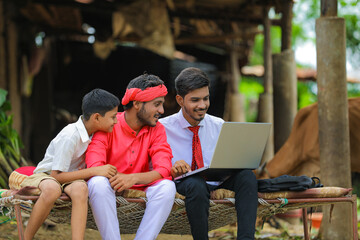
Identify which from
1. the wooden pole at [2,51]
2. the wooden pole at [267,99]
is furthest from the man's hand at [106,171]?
the wooden pole at [2,51]

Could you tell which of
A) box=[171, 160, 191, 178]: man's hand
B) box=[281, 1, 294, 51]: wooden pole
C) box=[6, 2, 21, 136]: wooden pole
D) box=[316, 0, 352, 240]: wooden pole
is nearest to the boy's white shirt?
box=[171, 160, 191, 178]: man's hand

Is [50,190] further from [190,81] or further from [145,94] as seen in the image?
[190,81]

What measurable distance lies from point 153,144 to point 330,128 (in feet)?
5.56

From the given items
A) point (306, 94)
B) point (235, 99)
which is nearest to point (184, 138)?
point (235, 99)

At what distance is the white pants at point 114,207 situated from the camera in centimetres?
300

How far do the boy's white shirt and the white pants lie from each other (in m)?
0.21

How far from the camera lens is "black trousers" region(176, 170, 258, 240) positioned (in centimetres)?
317

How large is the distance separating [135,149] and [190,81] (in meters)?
0.60

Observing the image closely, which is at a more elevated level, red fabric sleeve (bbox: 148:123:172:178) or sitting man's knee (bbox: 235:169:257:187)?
red fabric sleeve (bbox: 148:123:172:178)

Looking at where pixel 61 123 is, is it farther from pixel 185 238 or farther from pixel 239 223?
pixel 239 223

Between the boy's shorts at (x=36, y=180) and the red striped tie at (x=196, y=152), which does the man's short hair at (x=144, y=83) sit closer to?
the red striped tie at (x=196, y=152)

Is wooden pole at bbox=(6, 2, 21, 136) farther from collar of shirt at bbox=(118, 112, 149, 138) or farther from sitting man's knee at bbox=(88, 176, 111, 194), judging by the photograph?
sitting man's knee at bbox=(88, 176, 111, 194)

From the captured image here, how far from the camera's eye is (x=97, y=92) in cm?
333

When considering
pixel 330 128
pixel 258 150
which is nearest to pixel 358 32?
pixel 330 128
